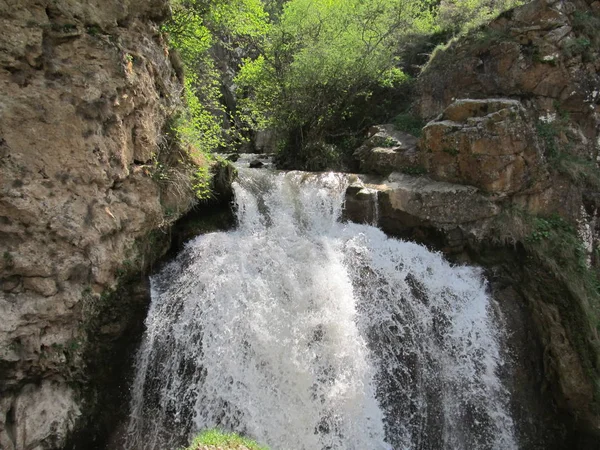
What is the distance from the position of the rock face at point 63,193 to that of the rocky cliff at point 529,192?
5378mm

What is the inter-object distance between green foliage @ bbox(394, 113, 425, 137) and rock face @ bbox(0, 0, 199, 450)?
8.22m

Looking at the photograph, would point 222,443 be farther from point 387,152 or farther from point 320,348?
point 387,152

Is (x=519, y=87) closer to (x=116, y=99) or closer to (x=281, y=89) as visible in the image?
(x=281, y=89)

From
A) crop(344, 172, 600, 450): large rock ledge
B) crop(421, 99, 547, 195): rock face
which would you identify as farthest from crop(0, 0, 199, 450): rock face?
crop(421, 99, 547, 195): rock face

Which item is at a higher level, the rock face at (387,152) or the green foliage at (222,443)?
the rock face at (387,152)

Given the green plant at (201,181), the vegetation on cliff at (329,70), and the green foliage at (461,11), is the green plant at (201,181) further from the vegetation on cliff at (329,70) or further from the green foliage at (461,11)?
the green foliage at (461,11)

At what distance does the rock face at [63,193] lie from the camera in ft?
17.9

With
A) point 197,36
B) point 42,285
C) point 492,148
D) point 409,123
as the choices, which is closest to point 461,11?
point 409,123

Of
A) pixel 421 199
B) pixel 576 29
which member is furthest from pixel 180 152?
pixel 576 29

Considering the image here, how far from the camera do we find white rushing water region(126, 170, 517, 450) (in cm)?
632

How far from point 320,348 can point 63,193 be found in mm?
4644

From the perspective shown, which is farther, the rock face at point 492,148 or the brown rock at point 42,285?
the rock face at point 492,148

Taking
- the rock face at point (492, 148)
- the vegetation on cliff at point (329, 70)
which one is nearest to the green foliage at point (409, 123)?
Result: the vegetation on cliff at point (329, 70)

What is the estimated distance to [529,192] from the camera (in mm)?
9570
